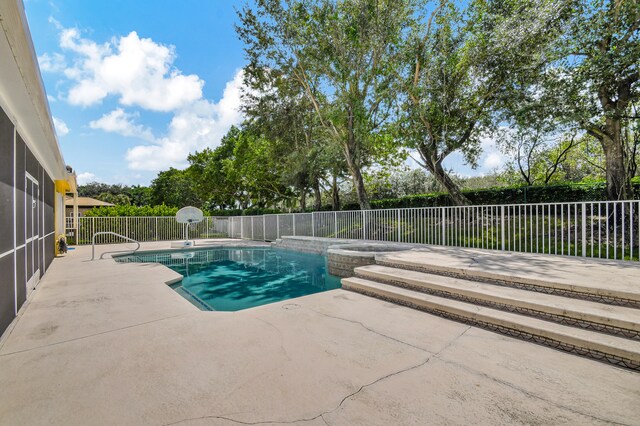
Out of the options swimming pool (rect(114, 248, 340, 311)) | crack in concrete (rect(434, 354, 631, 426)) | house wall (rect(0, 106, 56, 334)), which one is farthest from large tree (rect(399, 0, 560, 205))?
house wall (rect(0, 106, 56, 334))

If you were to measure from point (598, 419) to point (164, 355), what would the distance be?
3314mm

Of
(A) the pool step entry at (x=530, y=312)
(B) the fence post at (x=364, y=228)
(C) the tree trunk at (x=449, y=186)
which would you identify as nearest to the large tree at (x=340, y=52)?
(B) the fence post at (x=364, y=228)

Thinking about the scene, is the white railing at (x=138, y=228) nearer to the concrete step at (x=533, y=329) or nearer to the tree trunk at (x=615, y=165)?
the concrete step at (x=533, y=329)

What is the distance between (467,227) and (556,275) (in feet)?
14.4

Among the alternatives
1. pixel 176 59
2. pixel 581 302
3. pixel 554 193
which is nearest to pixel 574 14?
pixel 554 193

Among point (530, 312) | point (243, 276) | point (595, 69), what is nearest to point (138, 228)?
point (243, 276)

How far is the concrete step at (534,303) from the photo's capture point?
8.85 feet

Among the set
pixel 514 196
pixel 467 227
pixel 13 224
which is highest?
pixel 514 196

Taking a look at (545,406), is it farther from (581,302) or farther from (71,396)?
(71,396)

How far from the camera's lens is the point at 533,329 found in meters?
2.88

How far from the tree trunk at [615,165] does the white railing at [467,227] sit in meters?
0.57

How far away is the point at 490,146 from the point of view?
12.8 metres

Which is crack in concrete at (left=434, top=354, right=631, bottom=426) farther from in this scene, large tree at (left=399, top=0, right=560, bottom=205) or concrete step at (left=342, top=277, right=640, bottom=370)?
large tree at (left=399, top=0, right=560, bottom=205)

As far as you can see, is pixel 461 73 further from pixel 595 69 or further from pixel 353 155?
pixel 353 155
